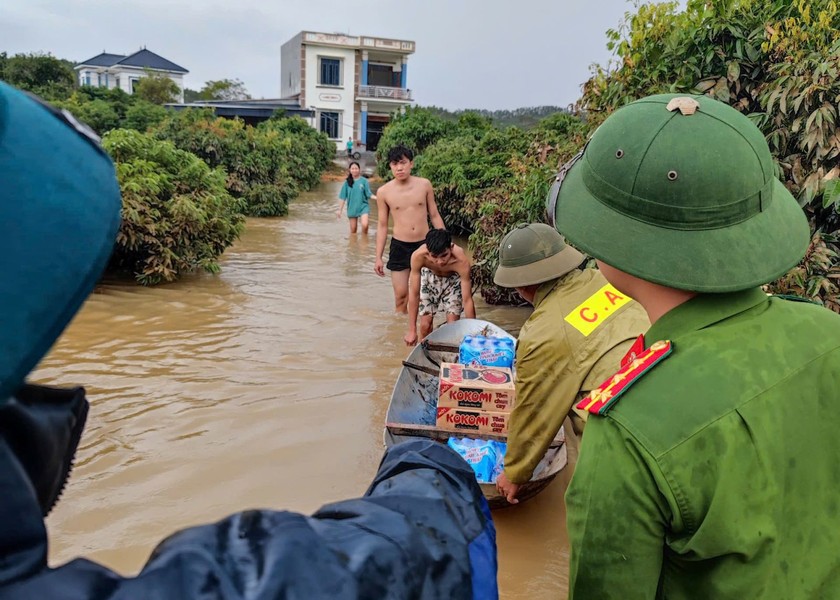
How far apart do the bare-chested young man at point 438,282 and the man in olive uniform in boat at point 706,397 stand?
4429mm

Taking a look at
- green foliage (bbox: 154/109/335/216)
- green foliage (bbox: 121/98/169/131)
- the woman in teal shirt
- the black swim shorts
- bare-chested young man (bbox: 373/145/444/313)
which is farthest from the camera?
green foliage (bbox: 121/98/169/131)

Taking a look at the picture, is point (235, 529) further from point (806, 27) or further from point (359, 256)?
point (359, 256)

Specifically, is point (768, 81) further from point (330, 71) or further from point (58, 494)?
point (330, 71)

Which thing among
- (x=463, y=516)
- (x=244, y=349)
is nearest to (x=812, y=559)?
(x=463, y=516)

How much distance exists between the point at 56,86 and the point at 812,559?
3158 centimetres

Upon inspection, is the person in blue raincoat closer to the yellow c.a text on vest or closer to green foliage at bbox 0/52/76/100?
the yellow c.a text on vest

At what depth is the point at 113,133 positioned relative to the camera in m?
8.37

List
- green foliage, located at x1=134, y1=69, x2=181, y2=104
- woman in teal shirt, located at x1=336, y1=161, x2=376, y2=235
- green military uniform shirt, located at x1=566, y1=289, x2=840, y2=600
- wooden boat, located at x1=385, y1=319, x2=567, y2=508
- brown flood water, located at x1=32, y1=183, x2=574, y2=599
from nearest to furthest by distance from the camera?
green military uniform shirt, located at x1=566, y1=289, x2=840, y2=600
wooden boat, located at x1=385, y1=319, x2=567, y2=508
brown flood water, located at x1=32, y1=183, x2=574, y2=599
woman in teal shirt, located at x1=336, y1=161, x2=376, y2=235
green foliage, located at x1=134, y1=69, x2=181, y2=104

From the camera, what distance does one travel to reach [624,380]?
1121mm

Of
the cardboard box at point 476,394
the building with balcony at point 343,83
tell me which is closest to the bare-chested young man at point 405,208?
the cardboard box at point 476,394

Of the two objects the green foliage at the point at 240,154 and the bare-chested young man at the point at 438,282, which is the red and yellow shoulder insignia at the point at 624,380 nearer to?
the bare-chested young man at the point at 438,282

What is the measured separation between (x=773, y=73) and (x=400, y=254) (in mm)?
3900

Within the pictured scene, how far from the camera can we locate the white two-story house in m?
Result: 45.8

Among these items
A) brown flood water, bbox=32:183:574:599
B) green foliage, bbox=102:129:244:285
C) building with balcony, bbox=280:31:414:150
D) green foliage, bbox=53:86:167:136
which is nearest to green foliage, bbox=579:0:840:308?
brown flood water, bbox=32:183:574:599
